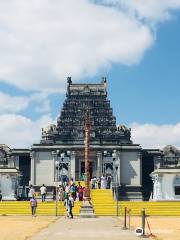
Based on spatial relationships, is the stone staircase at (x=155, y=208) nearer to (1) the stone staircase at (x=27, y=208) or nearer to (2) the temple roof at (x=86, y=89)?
(1) the stone staircase at (x=27, y=208)

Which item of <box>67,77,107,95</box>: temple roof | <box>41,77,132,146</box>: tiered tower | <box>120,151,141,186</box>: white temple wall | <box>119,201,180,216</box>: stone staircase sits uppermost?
<box>67,77,107,95</box>: temple roof

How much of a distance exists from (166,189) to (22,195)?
1870 centimetres

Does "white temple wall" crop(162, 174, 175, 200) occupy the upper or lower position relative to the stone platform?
upper

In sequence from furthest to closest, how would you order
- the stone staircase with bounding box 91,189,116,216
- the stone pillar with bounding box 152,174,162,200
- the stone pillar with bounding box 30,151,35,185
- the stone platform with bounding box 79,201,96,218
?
the stone pillar with bounding box 30,151,35,185
the stone pillar with bounding box 152,174,162,200
the stone staircase with bounding box 91,189,116,216
the stone platform with bounding box 79,201,96,218

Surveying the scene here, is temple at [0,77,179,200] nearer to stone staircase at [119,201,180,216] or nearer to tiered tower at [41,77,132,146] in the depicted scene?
tiered tower at [41,77,132,146]

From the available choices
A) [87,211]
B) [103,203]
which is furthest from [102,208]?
[87,211]

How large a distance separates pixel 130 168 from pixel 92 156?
5.67 metres

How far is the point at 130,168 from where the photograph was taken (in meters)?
75.1

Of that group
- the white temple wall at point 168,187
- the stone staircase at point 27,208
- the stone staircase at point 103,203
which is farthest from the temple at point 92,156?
the stone staircase at point 27,208

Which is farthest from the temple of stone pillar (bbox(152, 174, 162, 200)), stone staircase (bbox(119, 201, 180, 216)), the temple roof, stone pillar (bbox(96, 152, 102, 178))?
stone staircase (bbox(119, 201, 180, 216))

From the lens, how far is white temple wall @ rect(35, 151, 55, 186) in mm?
74250

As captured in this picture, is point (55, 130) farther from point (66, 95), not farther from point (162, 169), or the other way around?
point (162, 169)

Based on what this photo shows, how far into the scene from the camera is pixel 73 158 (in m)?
73.2

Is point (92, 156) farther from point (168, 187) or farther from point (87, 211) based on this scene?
point (87, 211)
